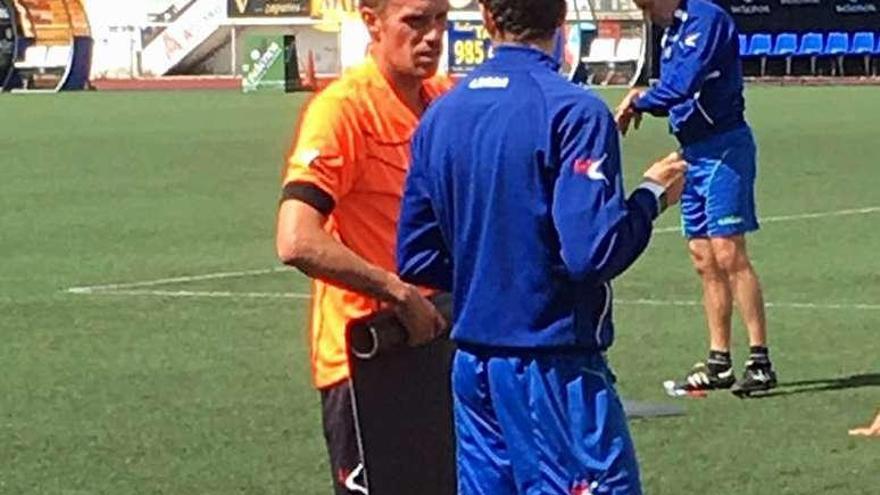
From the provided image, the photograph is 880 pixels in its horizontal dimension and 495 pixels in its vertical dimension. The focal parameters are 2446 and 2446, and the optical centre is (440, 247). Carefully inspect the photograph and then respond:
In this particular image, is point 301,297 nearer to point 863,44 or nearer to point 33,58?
point 33,58

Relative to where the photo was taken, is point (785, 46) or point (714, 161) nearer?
point (714, 161)

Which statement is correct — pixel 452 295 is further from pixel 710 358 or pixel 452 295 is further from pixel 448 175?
pixel 710 358

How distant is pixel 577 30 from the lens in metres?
48.9

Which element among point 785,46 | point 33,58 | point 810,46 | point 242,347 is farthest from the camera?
point 810,46

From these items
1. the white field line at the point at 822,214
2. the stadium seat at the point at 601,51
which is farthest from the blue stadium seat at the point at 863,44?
the white field line at the point at 822,214

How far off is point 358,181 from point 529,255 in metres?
0.60

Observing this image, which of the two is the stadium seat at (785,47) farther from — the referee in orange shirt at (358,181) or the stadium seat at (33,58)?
the referee in orange shirt at (358,181)

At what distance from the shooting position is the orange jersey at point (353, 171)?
20.0 feet

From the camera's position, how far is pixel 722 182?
469 inches

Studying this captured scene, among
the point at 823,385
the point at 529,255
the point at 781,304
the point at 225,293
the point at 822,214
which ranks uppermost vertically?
the point at 529,255

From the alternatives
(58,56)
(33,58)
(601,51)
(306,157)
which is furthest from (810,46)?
(306,157)

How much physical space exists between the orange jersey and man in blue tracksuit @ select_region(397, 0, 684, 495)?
25cm

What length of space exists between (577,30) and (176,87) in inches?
409

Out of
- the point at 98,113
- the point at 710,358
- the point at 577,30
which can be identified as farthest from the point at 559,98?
the point at 577,30
